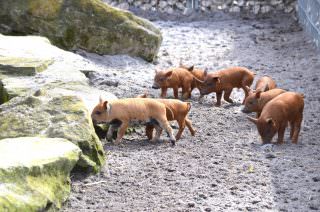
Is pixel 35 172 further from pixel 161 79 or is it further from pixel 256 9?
pixel 256 9

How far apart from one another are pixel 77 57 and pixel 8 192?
19.7ft

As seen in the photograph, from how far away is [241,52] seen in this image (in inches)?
558

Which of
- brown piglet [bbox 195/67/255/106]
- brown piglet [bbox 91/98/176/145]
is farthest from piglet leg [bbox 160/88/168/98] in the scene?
brown piglet [bbox 91/98/176/145]

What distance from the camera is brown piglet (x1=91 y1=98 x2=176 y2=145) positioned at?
805cm

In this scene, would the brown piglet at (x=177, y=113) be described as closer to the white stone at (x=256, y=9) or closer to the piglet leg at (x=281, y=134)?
the piglet leg at (x=281, y=134)

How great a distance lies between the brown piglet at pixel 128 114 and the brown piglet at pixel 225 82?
2.43 m

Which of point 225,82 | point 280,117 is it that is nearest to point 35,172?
point 280,117

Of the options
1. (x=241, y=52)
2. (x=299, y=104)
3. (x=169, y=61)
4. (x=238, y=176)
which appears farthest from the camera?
(x=241, y=52)

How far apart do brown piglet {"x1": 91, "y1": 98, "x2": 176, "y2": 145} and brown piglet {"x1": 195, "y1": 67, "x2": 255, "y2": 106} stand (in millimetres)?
2427

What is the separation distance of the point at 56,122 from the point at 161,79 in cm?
363

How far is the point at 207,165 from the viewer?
7422 millimetres

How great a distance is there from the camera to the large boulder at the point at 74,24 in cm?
1238

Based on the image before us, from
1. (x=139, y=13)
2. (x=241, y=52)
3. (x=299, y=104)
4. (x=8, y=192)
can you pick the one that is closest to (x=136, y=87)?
(x=299, y=104)

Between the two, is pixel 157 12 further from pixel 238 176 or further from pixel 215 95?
pixel 238 176
